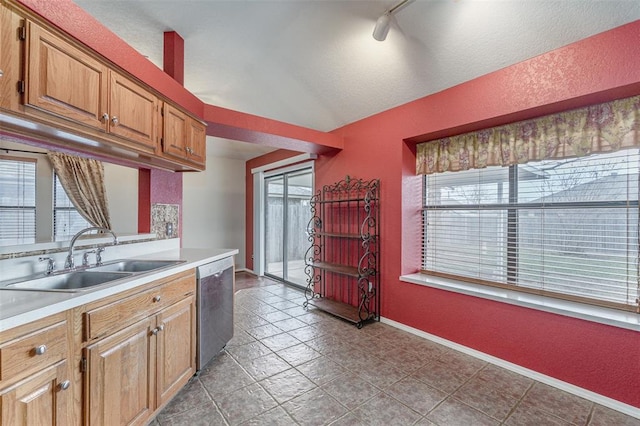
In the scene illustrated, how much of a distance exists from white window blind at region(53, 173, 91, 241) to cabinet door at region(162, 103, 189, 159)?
→ 66.8 inches

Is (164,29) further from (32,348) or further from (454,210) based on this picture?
(454,210)

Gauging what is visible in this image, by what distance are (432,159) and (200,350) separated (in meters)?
2.87

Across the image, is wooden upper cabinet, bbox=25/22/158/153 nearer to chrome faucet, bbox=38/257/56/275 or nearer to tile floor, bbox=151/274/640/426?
chrome faucet, bbox=38/257/56/275

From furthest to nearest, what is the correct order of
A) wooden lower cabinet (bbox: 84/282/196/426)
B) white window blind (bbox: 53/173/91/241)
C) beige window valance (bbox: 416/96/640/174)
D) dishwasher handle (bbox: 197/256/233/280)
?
white window blind (bbox: 53/173/91/241) < dishwasher handle (bbox: 197/256/233/280) < beige window valance (bbox: 416/96/640/174) < wooden lower cabinet (bbox: 84/282/196/426)

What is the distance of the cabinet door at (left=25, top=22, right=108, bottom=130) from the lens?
1322mm

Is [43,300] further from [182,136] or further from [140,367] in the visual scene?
[182,136]

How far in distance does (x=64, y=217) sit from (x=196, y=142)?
1894 millimetres

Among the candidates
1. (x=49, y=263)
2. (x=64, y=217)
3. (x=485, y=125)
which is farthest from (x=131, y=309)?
(x=485, y=125)

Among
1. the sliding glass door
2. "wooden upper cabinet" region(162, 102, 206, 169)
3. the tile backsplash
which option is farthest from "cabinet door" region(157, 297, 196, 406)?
the sliding glass door

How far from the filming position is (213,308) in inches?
92.9

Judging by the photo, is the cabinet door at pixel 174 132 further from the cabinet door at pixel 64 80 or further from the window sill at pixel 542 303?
the window sill at pixel 542 303

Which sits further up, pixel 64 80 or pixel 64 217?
pixel 64 80

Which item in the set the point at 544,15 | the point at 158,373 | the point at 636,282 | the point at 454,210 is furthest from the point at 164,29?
the point at 636,282

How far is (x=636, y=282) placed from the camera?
1.96 m
